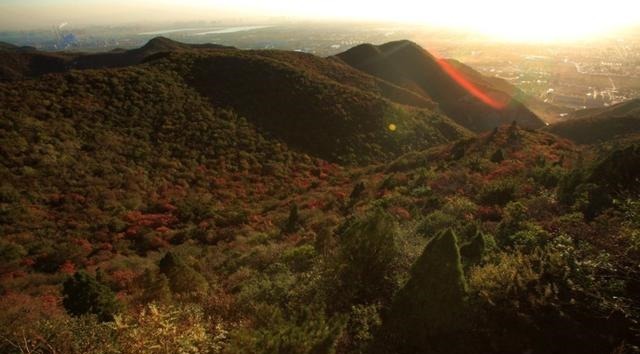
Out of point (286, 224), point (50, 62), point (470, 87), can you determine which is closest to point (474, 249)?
point (286, 224)

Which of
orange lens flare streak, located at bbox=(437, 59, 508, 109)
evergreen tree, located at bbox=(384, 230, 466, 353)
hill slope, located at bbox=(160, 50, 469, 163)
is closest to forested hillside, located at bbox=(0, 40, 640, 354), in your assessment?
evergreen tree, located at bbox=(384, 230, 466, 353)

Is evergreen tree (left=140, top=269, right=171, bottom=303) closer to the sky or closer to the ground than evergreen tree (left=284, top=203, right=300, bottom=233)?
closer to the sky

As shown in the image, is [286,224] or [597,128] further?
[597,128]

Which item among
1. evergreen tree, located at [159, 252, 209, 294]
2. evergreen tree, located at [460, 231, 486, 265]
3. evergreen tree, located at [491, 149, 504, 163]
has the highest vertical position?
evergreen tree, located at [460, 231, 486, 265]

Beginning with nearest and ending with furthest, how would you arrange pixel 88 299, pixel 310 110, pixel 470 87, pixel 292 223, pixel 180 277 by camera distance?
pixel 88 299
pixel 180 277
pixel 292 223
pixel 310 110
pixel 470 87

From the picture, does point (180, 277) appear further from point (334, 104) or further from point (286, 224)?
point (334, 104)

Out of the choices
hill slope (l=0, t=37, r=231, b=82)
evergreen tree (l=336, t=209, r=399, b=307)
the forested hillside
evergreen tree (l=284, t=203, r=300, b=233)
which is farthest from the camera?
hill slope (l=0, t=37, r=231, b=82)

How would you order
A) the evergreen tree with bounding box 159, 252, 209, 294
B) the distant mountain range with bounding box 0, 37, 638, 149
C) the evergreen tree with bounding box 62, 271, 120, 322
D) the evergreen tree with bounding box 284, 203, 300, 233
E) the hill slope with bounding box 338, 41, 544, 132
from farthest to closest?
the hill slope with bounding box 338, 41, 544, 132, the distant mountain range with bounding box 0, 37, 638, 149, the evergreen tree with bounding box 284, 203, 300, 233, the evergreen tree with bounding box 159, 252, 209, 294, the evergreen tree with bounding box 62, 271, 120, 322

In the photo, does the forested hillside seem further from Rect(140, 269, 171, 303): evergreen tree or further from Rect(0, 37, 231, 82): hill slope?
Rect(0, 37, 231, 82): hill slope
